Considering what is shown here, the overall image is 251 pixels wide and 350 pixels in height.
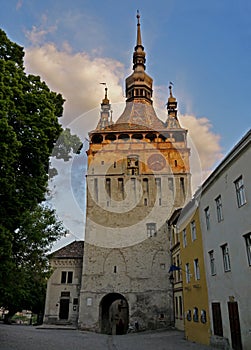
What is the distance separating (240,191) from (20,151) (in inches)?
338

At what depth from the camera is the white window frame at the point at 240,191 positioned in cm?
1238

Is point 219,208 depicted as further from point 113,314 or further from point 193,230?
point 113,314

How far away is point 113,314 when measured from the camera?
123ft

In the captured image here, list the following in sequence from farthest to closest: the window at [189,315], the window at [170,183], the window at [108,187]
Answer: the window at [170,183], the window at [108,187], the window at [189,315]

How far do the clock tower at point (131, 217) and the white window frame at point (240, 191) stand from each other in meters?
18.7

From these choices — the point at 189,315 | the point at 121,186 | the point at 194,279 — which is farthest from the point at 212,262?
the point at 121,186

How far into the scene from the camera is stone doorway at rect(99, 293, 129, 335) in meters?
30.5

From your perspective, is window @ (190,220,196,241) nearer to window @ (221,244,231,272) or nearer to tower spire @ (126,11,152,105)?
window @ (221,244,231,272)

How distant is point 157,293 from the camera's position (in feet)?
95.2

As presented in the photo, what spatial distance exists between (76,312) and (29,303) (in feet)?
35.6

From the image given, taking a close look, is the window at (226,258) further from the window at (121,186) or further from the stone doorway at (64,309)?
the stone doorway at (64,309)

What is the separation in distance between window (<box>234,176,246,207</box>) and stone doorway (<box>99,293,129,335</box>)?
68.4 ft

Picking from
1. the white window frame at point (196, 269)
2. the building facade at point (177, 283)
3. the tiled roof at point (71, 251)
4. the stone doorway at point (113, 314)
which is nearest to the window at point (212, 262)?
the white window frame at point (196, 269)

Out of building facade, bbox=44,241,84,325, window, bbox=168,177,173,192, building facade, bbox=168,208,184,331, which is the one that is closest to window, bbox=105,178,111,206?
window, bbox=168,177,173,192
